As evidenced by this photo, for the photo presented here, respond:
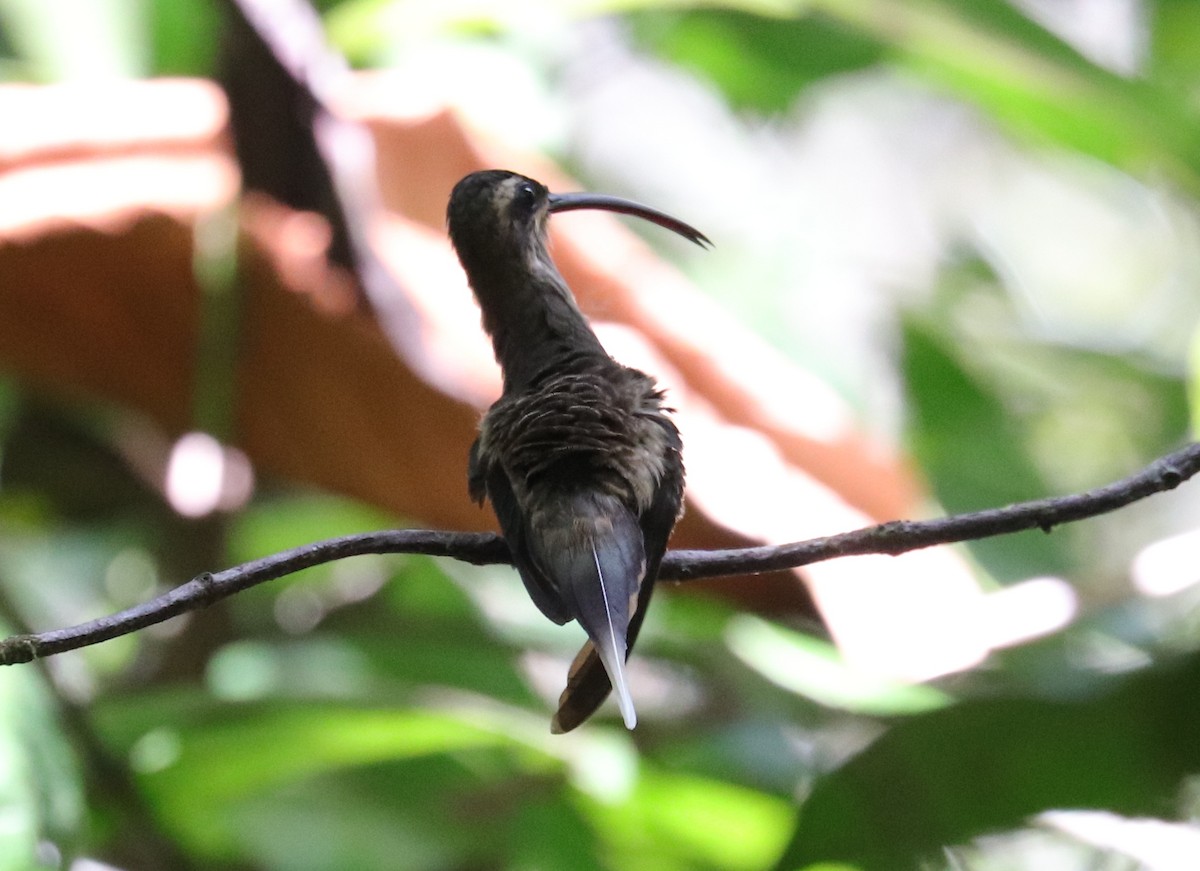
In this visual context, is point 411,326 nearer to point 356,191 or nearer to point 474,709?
point 356,191

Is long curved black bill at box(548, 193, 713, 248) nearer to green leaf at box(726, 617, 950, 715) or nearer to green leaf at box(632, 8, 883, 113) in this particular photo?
green leaf at box(726, 617, 950, 715)

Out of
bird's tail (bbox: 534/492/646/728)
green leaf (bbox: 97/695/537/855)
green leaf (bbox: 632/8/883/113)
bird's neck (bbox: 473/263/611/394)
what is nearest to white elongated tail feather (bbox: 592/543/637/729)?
bird's tail (bbox: 534/492/646/728)

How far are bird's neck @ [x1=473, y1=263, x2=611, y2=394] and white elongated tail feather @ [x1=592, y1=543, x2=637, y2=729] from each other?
0.24m

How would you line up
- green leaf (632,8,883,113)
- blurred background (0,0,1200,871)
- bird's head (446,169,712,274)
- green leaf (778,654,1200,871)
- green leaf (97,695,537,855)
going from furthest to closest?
→ 1. green leaf (632,8,883,113)
2. green leaf (97,695,537,855)
3. blurred background (0,0,1200,871)
4. bird's head (446,169,712,274)
5. green leaf (778,654,1200,871)

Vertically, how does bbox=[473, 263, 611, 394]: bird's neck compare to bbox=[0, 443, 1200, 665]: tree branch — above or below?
above

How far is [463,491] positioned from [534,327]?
2.34ft

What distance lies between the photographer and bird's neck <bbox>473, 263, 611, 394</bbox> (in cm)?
93

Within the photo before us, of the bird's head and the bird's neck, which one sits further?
the bird's head

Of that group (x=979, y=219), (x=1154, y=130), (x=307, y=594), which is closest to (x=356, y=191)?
(x=307, y=594)

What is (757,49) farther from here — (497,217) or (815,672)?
(497,217)

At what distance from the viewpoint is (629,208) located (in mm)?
1022

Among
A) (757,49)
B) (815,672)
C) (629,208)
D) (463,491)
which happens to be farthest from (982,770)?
(757,49)

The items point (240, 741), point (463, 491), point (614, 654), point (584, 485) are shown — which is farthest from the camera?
point (463, 491)

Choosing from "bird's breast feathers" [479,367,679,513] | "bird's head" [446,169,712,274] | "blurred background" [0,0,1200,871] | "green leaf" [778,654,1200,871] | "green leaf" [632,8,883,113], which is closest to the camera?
"bird's breast feathers" [479,367,679,513]
